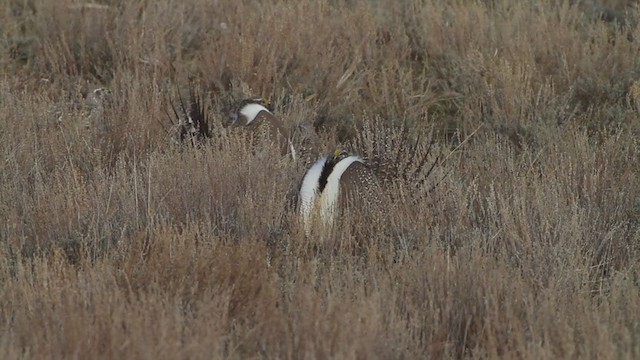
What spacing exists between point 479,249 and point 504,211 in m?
0.44

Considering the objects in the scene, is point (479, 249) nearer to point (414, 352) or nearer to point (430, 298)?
point (430, 298)

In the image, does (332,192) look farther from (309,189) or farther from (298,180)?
(298,180)

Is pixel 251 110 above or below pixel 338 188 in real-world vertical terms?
above

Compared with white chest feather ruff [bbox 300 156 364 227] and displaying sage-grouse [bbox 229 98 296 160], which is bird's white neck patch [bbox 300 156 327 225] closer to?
white chest feather ruff [bbox 300 156 364 227]

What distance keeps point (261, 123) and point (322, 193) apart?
1.35 meters

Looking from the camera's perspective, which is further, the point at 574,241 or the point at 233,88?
the point at 233,88

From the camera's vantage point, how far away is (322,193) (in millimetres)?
5727

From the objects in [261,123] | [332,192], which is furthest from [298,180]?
[261,123]

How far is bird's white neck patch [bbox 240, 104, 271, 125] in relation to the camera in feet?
23.4

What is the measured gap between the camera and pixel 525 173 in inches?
258

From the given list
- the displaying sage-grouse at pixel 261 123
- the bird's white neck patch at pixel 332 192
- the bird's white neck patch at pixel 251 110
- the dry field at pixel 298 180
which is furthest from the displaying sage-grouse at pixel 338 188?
the bird's white neck patch at pixel 251 110

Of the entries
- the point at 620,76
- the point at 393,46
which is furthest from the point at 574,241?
the point at 393,46

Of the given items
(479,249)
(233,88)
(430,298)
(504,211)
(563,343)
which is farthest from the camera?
(233,88)

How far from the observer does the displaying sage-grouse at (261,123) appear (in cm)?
683
